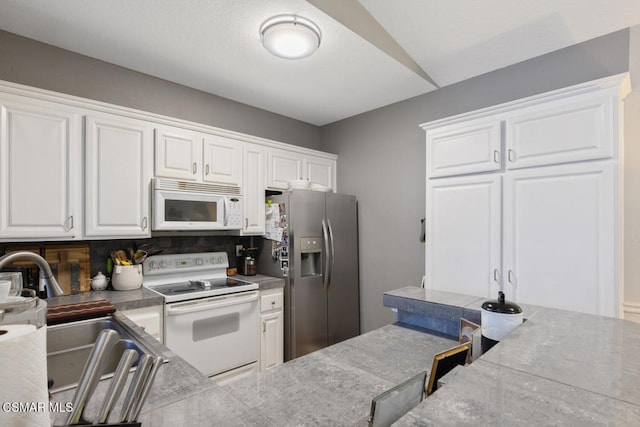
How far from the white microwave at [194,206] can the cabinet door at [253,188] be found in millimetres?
108

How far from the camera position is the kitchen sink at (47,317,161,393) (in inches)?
49.3

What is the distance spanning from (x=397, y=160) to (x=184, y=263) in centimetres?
223

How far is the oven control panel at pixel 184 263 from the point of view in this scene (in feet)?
8.64

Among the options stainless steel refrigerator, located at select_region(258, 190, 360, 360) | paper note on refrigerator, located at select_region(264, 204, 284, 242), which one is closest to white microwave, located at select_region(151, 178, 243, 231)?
paper note on refrigerator, located at select_region(264, 204, 284, 242)

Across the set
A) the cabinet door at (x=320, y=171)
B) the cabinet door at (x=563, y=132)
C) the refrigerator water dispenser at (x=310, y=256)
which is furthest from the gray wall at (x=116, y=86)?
the cabinet door at (x=563, y=132)

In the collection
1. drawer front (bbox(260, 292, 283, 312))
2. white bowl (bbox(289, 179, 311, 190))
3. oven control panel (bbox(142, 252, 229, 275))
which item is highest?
white bowl (bbox(289, 179, 311, 190))

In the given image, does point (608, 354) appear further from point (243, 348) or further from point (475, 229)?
point (243, 348)

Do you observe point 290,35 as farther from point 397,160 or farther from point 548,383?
point 548,383

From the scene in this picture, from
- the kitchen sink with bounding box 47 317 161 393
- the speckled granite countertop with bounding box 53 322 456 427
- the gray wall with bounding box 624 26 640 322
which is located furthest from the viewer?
the gray wall with bounding box 624 26 640 322

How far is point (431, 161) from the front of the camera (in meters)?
2.52

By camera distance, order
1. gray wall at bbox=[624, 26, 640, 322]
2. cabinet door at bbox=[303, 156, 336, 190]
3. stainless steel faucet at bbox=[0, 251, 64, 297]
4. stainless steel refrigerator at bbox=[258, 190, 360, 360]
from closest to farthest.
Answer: stainless steel faucet at bbox=[0, 251, 64, 297]
gray wall at bbox=[624, 26, 640, 322]
stainless steel refrigerator at bbox=[258, 190, 360, 360]
cabinet door at bbox=[303, 156, 336, 190]

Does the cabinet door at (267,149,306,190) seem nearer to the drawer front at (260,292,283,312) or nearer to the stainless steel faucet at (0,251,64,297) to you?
the drawer front at (260,292,283,312)

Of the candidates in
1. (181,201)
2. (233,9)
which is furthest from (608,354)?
(181,201)

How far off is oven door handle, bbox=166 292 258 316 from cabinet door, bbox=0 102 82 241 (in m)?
0.79
